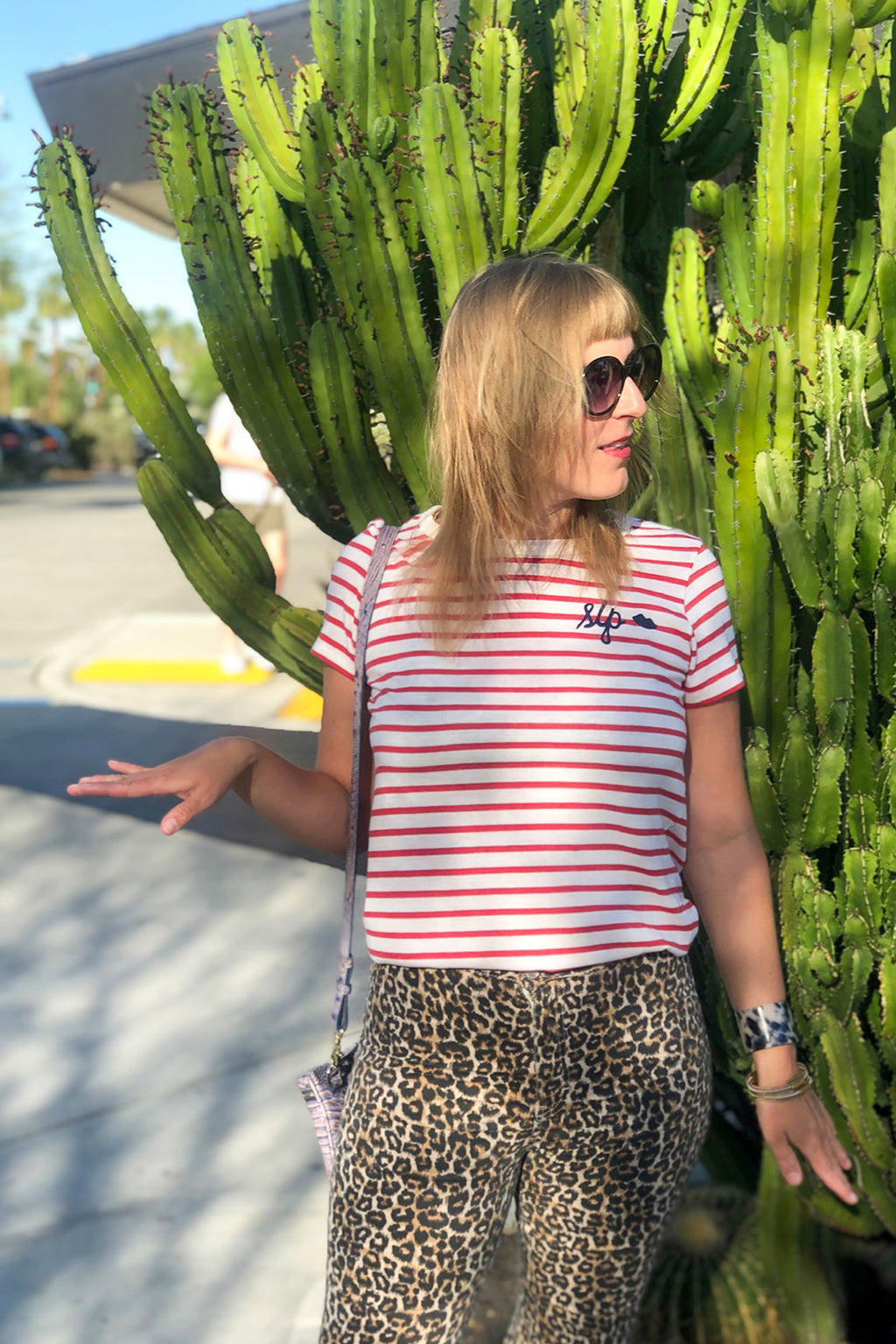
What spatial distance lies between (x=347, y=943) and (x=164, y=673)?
842 centimetres

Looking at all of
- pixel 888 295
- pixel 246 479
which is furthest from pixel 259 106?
pixel 246 479

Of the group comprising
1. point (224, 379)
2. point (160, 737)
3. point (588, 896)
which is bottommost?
point (160, 737)

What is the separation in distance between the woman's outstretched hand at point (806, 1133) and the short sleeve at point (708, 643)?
58 cm

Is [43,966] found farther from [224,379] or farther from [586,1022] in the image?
[586,1022]

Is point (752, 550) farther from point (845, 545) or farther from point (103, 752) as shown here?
point (103, 752)

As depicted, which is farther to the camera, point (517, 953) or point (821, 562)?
point (821, 562)

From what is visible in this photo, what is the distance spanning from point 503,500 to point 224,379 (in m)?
1.25

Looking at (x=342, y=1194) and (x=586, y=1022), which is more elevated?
(x=586, y=1022)

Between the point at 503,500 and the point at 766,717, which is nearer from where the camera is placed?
the point at 503,500

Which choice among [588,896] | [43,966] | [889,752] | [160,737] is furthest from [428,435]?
[160,737]

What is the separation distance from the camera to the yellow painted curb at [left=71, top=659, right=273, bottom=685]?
390 inches

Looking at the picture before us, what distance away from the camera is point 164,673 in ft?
33.3

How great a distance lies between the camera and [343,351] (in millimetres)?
2715

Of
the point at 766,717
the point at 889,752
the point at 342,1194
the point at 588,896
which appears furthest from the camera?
the point at 766,717
